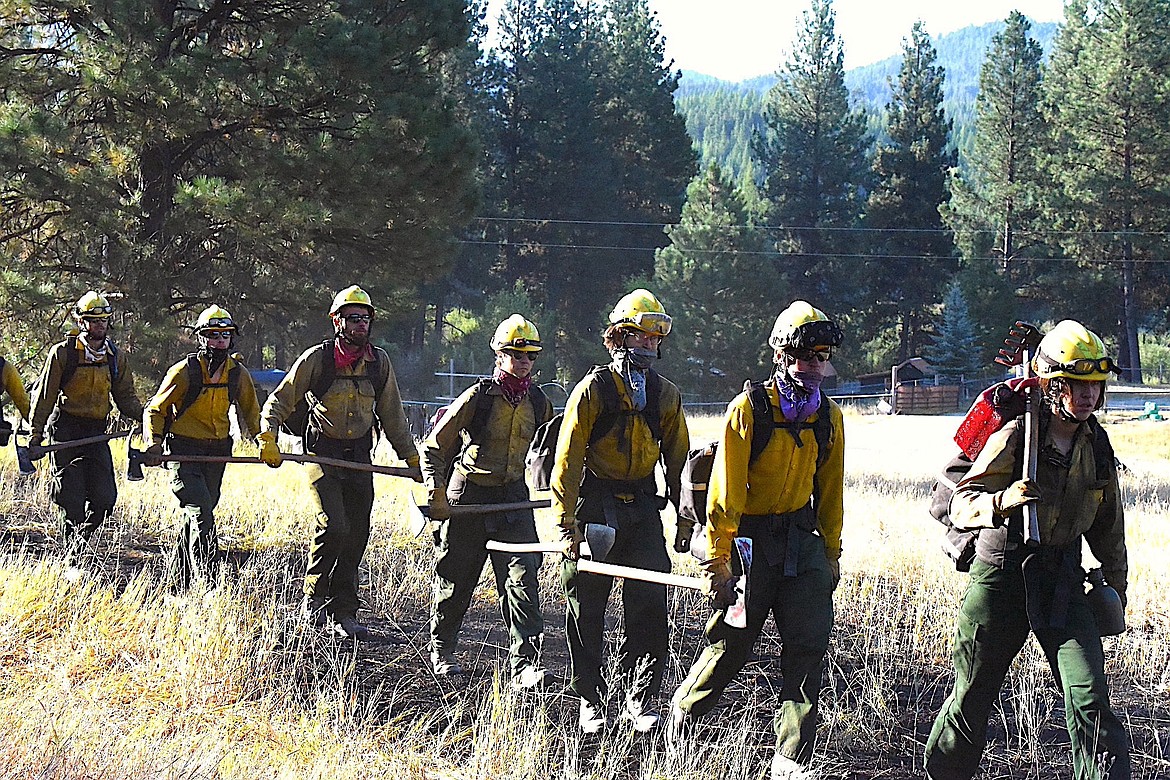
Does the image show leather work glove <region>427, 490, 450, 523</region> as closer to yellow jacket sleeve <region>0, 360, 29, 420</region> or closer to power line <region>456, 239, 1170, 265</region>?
yellow jacket sleeve <region>0, 360, 29, 420</region>

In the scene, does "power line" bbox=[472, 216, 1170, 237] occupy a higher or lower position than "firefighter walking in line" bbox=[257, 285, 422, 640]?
higher

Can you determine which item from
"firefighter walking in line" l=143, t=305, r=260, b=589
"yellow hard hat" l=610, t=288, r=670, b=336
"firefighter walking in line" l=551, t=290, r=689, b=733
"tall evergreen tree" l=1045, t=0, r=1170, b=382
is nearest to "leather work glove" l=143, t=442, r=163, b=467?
"firefighter walking in line" l=143, t=305, r=260, b=589

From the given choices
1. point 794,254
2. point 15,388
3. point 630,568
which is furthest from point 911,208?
point 630,568

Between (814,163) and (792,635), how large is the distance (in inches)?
1761

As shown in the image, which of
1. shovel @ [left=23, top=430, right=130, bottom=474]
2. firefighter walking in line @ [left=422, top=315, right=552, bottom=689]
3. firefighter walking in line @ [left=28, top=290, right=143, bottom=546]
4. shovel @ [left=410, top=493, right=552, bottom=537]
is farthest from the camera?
firefighter walking in line @ [left=28, top=290, right=143, bottom=546]

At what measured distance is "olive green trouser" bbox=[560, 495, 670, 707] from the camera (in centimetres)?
568

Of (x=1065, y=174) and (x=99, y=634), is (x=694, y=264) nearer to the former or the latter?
(x=1065, y=174)

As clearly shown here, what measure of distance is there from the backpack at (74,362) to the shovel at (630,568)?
14.0 feet

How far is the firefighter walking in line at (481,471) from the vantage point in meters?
6.48

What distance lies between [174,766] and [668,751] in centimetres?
188

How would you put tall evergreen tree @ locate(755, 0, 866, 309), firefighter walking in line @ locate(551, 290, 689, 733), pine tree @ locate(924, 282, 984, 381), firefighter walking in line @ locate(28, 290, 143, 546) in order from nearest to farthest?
firefighter walking in line @ locate(551, 290, 689, 733)
firefighter walking in line @ locate(28, 290, 143, 546)
pine tree @ locate(924, 282, 984, 381)
tall evergreen tree @ locate(755, 0, 866, 309)

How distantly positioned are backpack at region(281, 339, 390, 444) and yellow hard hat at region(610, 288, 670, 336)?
2.11 m

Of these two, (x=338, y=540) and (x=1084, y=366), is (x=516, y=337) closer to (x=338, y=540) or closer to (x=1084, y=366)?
(x=338, y=540)

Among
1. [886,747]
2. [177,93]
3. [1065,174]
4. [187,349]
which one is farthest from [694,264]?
[886,747]
